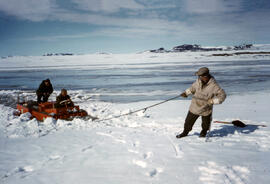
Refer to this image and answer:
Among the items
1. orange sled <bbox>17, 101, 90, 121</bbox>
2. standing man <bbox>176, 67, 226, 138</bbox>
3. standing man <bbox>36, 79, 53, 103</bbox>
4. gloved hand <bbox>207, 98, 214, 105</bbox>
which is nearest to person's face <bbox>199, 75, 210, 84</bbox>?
standing man <bbox>176, 67, 226, 138</bbox>

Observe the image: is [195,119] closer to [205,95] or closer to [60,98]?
[205,95]

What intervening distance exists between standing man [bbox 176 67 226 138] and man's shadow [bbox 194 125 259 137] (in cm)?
68

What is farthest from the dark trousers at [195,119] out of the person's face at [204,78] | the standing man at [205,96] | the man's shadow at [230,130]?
the person's face at [204,78]

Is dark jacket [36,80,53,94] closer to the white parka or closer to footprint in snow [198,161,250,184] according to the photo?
the white parka

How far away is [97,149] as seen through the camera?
425 centimetres

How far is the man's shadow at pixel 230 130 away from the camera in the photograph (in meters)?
5.09

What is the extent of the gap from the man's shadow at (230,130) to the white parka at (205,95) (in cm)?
104

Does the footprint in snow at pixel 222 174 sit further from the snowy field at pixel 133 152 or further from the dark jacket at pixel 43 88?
the dark jacket at pixel 43 88

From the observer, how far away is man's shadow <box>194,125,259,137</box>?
5.09 meters

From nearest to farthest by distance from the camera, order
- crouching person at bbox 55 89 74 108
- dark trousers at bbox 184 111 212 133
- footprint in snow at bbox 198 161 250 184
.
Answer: footprint in snow at bbox 198 161 250 184 → dark trousers at bbox 184 111 212 133 → crouching person at bbox 55 89 74 108

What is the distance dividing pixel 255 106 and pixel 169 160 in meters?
6.39

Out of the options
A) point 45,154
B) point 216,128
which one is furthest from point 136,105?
point 45,154

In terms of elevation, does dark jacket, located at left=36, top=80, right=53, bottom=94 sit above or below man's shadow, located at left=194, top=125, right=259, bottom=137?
above

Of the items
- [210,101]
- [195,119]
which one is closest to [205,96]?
[210,101]
